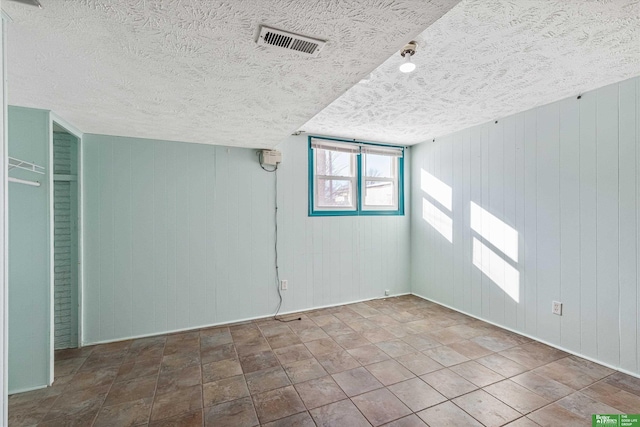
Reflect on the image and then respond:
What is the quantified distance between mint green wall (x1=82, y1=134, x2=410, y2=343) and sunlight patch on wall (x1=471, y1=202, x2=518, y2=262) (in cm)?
160

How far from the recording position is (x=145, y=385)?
2176 millimetres

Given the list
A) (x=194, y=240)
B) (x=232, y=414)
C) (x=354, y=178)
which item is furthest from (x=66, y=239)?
(x=354, y=178)

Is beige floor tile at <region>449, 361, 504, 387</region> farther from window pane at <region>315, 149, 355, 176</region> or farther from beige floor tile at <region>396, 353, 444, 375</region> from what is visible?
window pane at <region>315, 149, 355, 176</region>

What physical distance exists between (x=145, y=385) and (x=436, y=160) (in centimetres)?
417

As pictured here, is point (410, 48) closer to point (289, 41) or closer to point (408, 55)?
point (408, 55)

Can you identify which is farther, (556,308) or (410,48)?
(556,308)

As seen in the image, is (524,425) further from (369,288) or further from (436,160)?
(436,160)

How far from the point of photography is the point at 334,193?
4.07m

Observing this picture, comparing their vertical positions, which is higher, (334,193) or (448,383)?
(334,193)

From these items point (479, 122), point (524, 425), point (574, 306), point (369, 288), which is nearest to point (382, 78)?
point (479, 122)

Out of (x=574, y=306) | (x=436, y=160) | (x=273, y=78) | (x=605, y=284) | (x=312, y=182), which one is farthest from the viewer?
(x=436, y=160)

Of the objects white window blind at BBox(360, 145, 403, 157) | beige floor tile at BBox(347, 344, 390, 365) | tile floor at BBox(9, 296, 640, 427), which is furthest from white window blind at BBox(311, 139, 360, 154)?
beige floor tile at BBox(347, 344, 390, 365)

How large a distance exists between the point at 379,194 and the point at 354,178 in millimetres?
538

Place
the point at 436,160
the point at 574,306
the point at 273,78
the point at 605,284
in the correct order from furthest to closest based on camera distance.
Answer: the point at 436,160
the point at 574,306
the point at 605,284
the point at 273,78
